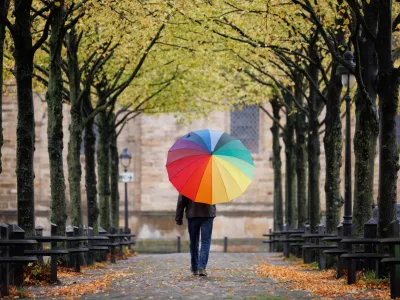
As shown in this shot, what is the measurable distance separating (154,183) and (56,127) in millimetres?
29411

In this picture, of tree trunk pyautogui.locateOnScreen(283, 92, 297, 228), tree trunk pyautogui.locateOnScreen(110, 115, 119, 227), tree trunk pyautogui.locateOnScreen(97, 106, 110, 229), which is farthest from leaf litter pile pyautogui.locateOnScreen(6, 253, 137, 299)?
tree trunk pyautogui.locateOnScreen(110, 115, 119, 227)

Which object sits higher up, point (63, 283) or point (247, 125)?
point (247, 125)

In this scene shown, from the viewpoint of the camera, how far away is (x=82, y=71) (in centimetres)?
2520

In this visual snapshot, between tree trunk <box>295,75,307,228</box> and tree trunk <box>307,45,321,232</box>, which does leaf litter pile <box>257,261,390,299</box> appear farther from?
tree trunk <box>295,75,307,228</box>

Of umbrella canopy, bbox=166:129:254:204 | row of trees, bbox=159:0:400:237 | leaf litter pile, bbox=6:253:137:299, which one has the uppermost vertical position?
row of trees, bbox=159:0:400:237

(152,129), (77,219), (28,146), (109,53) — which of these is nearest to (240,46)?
(109,53)

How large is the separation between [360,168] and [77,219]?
813 centimetres

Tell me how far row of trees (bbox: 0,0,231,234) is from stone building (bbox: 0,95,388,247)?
41.7 ft

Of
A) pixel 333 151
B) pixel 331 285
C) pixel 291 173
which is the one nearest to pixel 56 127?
pixel 333 151

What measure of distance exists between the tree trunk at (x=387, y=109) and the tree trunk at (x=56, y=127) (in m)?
6.90

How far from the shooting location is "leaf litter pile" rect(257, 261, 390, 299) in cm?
1414

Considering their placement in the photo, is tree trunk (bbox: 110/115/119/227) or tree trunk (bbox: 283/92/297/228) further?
tree trunk (bbox: 110/115/119/227)

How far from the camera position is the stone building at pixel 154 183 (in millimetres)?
49188

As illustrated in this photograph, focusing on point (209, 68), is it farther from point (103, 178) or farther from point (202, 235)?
point (202, 235)
